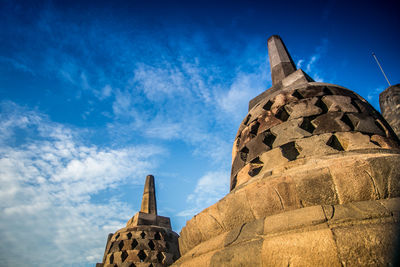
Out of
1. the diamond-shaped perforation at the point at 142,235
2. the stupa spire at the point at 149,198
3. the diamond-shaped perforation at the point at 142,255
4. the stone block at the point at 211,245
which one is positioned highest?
the stupa spire at the point at 149,198

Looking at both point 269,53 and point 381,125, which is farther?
point 269,53

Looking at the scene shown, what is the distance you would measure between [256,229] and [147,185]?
267 inches

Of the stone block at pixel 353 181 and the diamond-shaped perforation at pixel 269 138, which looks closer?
the stone block at pixel 353 181

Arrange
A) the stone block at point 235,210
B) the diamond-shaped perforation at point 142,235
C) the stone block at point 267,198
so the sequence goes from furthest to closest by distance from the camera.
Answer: the diamond-shaped perforation at point 142,235 → the stone block at point 235,210 → the stone block at point 267,198

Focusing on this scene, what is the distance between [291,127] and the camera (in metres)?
2.32

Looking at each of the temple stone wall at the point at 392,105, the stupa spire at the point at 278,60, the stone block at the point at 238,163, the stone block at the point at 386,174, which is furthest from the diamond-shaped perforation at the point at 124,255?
the temple stone wall at the point at 392,105

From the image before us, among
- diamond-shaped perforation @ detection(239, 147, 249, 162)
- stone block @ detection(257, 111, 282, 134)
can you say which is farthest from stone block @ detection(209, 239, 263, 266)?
stone block @ detection(257, 111, 282, 134)

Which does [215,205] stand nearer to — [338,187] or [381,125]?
[338,187]

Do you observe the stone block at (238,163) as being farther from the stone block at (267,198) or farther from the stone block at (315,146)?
the stone block at (267,198)

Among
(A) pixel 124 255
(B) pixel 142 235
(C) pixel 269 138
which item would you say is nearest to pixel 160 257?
(B) pixel 142 235

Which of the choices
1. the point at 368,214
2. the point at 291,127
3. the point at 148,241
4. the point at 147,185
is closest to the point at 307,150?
the point at 291,127

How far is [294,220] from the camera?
1.43 metres

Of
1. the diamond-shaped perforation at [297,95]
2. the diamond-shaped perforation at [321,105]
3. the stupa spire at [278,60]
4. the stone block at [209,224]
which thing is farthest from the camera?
the stupa spire at [278,60]

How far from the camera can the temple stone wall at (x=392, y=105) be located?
16.6ft
